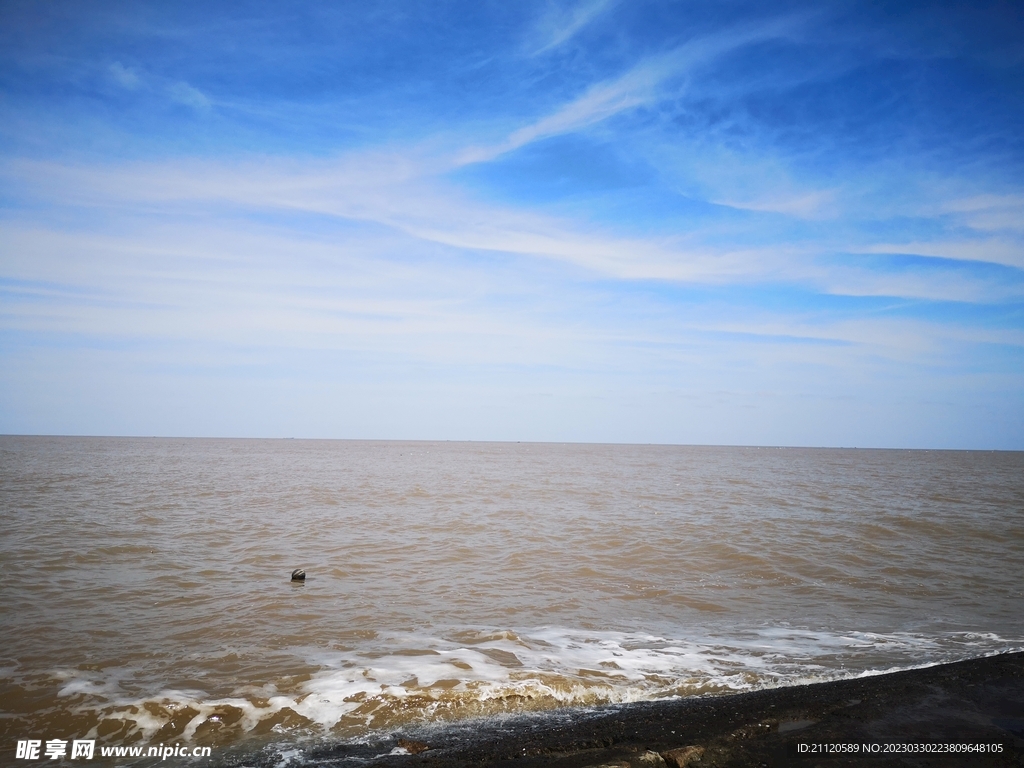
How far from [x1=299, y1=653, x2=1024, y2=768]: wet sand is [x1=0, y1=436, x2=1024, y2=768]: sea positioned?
538 mm

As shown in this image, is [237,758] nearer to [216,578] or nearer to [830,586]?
[216,578]

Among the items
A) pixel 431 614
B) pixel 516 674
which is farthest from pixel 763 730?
pixel 431 614

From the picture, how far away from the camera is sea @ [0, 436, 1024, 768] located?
253 inches

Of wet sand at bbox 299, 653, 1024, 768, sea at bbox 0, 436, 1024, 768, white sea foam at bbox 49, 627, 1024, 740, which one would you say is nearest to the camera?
wet sand at bbox 299, 653, 1024, 768

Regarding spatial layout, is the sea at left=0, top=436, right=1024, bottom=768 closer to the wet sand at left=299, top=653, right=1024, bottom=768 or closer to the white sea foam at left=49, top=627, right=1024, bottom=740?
the white sea foam at left=49, top=627, right=1024, bottom=740

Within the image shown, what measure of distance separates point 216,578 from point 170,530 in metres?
6.95

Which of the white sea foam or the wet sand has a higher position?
the wet sand

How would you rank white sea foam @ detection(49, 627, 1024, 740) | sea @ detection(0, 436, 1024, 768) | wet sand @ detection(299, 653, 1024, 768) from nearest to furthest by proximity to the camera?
wet sand @ detection(299, 653, 1024, 768)
white sea foam @ detection(49, 627, 1024, 740)
sea @ detection(0, 436, 1024, 768)

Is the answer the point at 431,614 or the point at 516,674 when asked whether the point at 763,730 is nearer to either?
the point at 516,674

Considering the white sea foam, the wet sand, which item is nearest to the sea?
the white sea foam

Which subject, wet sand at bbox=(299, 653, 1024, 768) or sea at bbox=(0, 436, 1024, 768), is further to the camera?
sea at bbox=(0, 436, 1024, 768)

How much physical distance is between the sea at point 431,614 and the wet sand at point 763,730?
1.77 ft

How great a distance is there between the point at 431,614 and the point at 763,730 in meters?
6.66

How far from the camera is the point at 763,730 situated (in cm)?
488
